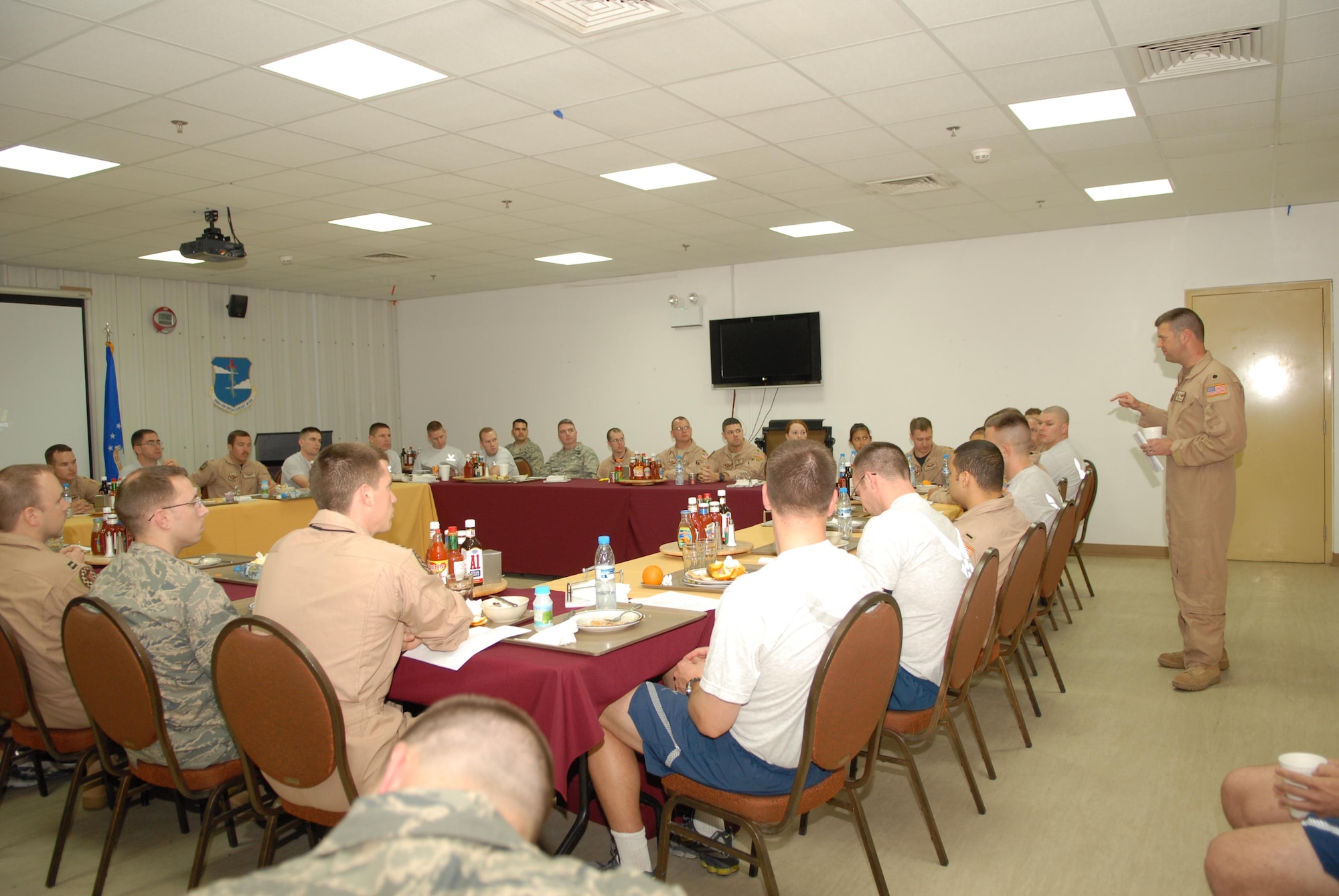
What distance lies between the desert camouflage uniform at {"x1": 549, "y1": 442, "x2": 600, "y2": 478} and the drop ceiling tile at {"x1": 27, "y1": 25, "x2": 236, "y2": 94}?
17.4ft

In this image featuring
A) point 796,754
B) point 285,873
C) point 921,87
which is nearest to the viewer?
point 285,873

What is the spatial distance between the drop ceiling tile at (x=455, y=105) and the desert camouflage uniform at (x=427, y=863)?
3876 millimetres

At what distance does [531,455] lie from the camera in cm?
947

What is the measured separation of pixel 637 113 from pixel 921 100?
4.80ft

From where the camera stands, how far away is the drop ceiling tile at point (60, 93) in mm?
3820

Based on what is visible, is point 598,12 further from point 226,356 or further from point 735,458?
point 226,356

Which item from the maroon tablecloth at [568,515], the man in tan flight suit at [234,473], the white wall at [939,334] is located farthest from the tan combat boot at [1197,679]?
the man in tan flight suit at [234,473]

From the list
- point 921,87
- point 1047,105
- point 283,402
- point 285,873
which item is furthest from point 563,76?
point 283,402

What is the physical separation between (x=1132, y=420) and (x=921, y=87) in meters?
4.75

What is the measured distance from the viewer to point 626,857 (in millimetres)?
2363

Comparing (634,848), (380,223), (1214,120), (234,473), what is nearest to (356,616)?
(634,848)

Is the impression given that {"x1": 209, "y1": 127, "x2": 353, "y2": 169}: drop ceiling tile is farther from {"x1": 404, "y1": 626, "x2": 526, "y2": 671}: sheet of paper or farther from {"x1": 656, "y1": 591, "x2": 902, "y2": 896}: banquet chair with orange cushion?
{"x1": 656, "y1": 591, "x2": 902, "y2": 896}: banquet chair with orange cushion

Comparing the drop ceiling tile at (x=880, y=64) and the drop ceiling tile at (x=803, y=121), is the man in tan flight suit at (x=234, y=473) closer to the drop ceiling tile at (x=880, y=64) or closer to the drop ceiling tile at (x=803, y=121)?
the drop ceiling tile at (x=803, y=121)

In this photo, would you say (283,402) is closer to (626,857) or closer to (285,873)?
(626,857)
